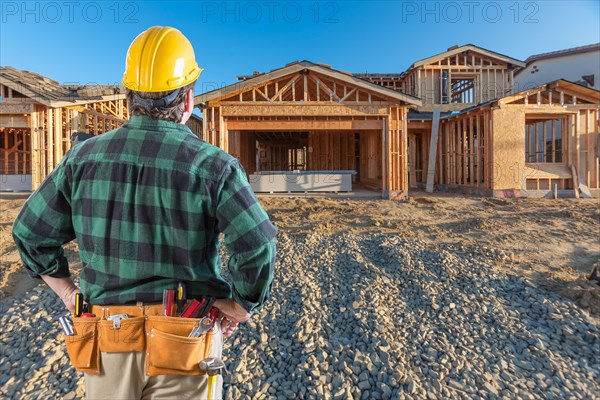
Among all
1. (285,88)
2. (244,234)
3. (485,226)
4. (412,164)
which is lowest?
(485,226)

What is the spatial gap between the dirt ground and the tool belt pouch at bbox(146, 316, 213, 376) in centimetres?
577

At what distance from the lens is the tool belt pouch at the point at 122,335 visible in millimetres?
1363

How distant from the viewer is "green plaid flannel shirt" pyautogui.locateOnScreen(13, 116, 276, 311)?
1318 mm

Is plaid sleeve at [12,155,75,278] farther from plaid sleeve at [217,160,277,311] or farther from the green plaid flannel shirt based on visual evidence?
plaid sleeve at [217,160,277,311]

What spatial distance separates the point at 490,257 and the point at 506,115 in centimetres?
875

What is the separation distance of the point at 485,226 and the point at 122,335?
355 inches

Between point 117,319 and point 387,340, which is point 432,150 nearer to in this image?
point 387,340

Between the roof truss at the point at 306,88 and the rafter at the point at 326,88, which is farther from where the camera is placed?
the rafter at the point at 326,88

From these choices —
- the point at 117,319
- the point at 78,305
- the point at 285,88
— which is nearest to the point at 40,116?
the point at 285,88

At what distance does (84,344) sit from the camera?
4.61 feet

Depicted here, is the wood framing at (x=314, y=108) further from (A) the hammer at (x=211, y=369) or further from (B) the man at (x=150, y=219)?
(A) the hammer at (x=211, y=369)

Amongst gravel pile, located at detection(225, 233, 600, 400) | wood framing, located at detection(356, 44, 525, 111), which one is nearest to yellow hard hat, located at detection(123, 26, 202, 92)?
gravel pile, located at detection(225, 233, 600, 400)

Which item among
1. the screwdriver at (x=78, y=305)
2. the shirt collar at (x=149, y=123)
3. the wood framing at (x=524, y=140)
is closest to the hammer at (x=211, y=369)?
the screwdriver at (x=78, y=305)

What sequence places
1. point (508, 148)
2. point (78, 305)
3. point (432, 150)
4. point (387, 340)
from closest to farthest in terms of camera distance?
point (78, 305) → point (387, 340) → point (508, 148) → point (432, 150)
